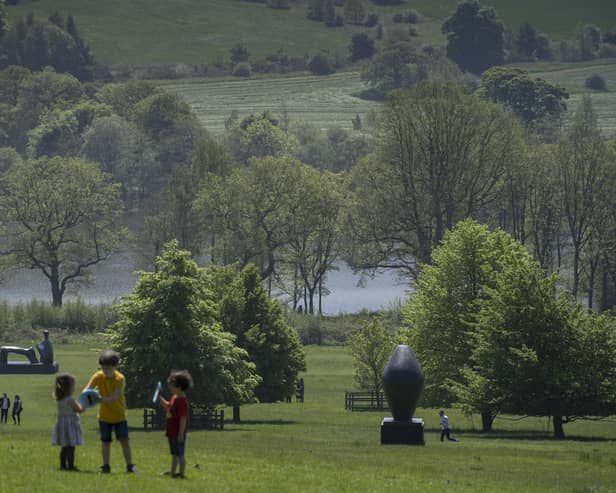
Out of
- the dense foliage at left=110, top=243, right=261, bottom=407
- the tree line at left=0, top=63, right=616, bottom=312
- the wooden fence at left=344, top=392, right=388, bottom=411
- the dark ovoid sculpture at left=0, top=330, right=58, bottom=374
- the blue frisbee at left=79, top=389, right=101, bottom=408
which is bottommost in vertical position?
the wooden fence at left=344, top=392, right=388, bottom=411

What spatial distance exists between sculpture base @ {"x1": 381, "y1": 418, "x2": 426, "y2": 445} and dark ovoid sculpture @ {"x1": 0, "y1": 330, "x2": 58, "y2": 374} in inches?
1561

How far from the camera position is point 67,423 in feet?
96.8

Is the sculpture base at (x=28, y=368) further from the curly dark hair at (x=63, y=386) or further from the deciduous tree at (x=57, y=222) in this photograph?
the curly dark hair at (x=63, y=386)

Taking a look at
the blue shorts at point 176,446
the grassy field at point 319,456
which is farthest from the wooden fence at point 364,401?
the blue shorts at point 176,446

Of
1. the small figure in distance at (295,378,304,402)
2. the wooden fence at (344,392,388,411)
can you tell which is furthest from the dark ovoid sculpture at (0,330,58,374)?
the wooden fence at (344,392,388,411)

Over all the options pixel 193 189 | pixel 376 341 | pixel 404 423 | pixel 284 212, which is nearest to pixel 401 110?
pixel 284 212

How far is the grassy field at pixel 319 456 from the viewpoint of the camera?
31672 mm

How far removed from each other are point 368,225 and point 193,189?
3407cm

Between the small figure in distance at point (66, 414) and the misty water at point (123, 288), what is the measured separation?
127 meters

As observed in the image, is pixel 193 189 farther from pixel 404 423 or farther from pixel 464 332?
pixel 404 423

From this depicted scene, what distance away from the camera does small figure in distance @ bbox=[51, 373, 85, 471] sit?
95.5ft

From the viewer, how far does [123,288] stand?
172750mm

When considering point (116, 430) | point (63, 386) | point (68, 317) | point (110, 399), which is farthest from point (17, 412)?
point (68, 317)

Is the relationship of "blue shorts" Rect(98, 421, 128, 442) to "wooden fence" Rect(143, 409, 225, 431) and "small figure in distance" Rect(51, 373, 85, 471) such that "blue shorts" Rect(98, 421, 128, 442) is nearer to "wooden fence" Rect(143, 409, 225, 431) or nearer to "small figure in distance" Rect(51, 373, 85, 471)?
"small figure in distance" Rect(51, 373, 85, 471)
